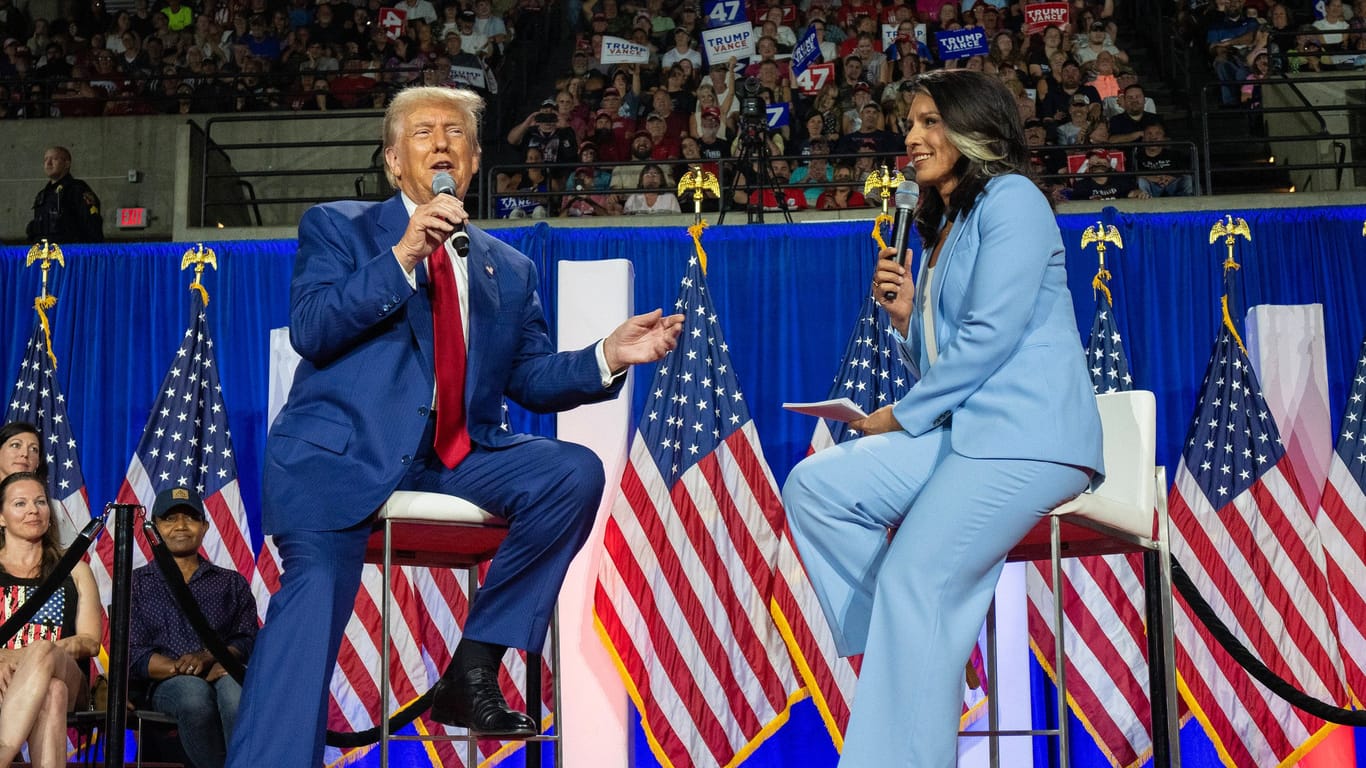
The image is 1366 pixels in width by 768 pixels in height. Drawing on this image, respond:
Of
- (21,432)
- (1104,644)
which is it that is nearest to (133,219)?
(21,432)

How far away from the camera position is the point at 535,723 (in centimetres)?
288

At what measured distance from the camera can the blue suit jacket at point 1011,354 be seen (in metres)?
2.67

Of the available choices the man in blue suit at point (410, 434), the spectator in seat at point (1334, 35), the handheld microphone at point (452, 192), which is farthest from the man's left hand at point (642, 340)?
the spectator in seat at point (1334, 35)

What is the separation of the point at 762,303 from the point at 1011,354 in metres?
3.50

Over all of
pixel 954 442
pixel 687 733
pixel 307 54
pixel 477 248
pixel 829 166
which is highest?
pixel 307 54

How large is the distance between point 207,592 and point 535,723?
275cm

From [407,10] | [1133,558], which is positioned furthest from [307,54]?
[1133,558]

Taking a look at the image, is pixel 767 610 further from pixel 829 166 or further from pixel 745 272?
pixel 829 166

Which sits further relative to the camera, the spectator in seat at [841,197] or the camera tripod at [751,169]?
the spectator in seat at [841,197]

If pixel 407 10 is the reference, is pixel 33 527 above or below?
below

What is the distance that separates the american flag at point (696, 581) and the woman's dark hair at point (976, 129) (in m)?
3.01

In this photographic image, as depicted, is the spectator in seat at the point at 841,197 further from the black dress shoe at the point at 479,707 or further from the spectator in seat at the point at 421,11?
the black dress shoe at the point at 479,707

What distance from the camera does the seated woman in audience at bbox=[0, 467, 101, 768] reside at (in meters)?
4.19

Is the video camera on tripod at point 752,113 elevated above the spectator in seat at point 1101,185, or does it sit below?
A: above
